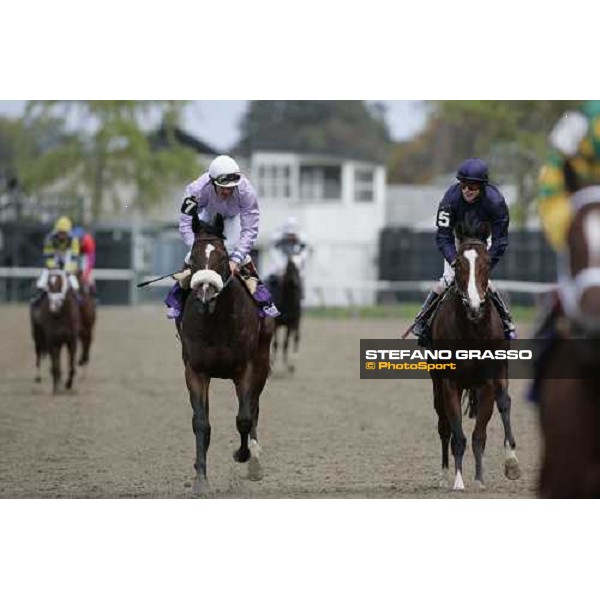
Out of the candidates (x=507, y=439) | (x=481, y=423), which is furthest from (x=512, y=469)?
(x=481, y=423)

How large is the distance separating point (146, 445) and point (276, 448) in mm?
1145

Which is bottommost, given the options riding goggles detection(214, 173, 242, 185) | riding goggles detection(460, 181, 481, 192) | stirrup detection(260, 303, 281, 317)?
stirrup detection(260, 303, 281, 317)

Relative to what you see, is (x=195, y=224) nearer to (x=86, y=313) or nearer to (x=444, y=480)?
(x=444, y=480)

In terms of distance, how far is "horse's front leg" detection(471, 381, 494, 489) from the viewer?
896 centimetres

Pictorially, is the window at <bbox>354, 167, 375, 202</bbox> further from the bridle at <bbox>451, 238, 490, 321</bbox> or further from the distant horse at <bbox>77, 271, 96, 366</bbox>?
the bridle at <bbox>451, 238, 490, 321</bbox>

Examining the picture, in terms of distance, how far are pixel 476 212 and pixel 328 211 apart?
21.3 metres

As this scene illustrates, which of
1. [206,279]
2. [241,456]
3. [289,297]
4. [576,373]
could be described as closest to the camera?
[576,373]

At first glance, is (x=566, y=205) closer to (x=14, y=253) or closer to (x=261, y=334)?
(x=261, y=334)

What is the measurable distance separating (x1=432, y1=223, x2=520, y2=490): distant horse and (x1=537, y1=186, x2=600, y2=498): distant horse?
10.4 ft

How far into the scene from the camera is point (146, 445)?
427 inches

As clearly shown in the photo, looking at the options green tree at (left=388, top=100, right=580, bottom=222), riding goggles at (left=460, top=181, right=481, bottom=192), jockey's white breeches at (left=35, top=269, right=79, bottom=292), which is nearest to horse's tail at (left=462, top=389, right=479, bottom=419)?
riding goggles at (left=460, top=181, right=481, bottom=192)

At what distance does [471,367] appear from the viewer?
875 cm

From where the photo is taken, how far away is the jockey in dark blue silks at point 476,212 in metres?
8.75

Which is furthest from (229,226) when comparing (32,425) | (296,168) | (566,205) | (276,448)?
(296,168)
